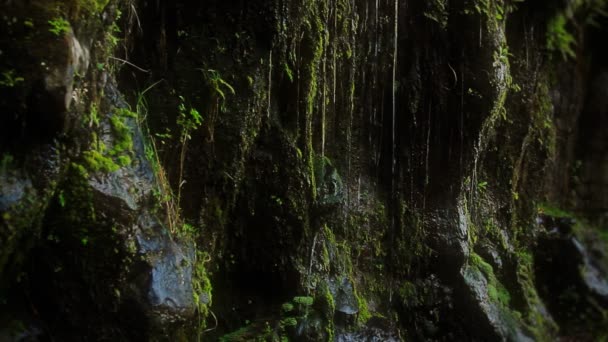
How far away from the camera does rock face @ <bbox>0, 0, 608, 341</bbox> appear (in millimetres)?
2920

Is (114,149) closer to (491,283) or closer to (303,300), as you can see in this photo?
(303,300)

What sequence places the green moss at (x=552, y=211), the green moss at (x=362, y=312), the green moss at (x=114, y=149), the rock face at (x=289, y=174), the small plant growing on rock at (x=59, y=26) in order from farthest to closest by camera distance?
the green moss at (x=552, y=211), the green moss at (x=362, y=312), the green moss at (x=114, y=149), the rock face at (x=289, y=174), the small plant growing on rock at (x=59, y=26)

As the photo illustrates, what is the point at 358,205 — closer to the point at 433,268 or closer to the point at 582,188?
the point at 433,268

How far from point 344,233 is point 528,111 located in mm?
2947

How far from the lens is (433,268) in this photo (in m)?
5.70

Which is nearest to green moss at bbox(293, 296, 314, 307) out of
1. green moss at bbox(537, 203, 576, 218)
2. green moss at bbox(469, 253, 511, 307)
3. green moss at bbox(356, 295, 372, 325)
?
green moss at bbox(356, 295, 372, 325)

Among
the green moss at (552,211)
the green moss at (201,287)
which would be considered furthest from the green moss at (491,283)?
the green moss at (201,287)

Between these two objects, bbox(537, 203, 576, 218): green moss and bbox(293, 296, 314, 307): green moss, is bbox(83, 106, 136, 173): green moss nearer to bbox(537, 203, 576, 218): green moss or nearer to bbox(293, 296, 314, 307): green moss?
bbox(293, 296, 314, 307): green moss

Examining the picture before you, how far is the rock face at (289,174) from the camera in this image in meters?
2.92

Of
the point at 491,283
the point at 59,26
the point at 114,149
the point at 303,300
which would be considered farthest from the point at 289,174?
the point at 491,283

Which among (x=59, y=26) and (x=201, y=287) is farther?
(x=201, y=287)

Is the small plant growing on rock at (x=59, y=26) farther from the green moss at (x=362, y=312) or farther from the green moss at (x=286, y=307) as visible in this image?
the green moss at (x=362, y=312)

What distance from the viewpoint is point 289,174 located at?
4.28m

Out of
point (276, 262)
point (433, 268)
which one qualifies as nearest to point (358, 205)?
point (433, 268)
